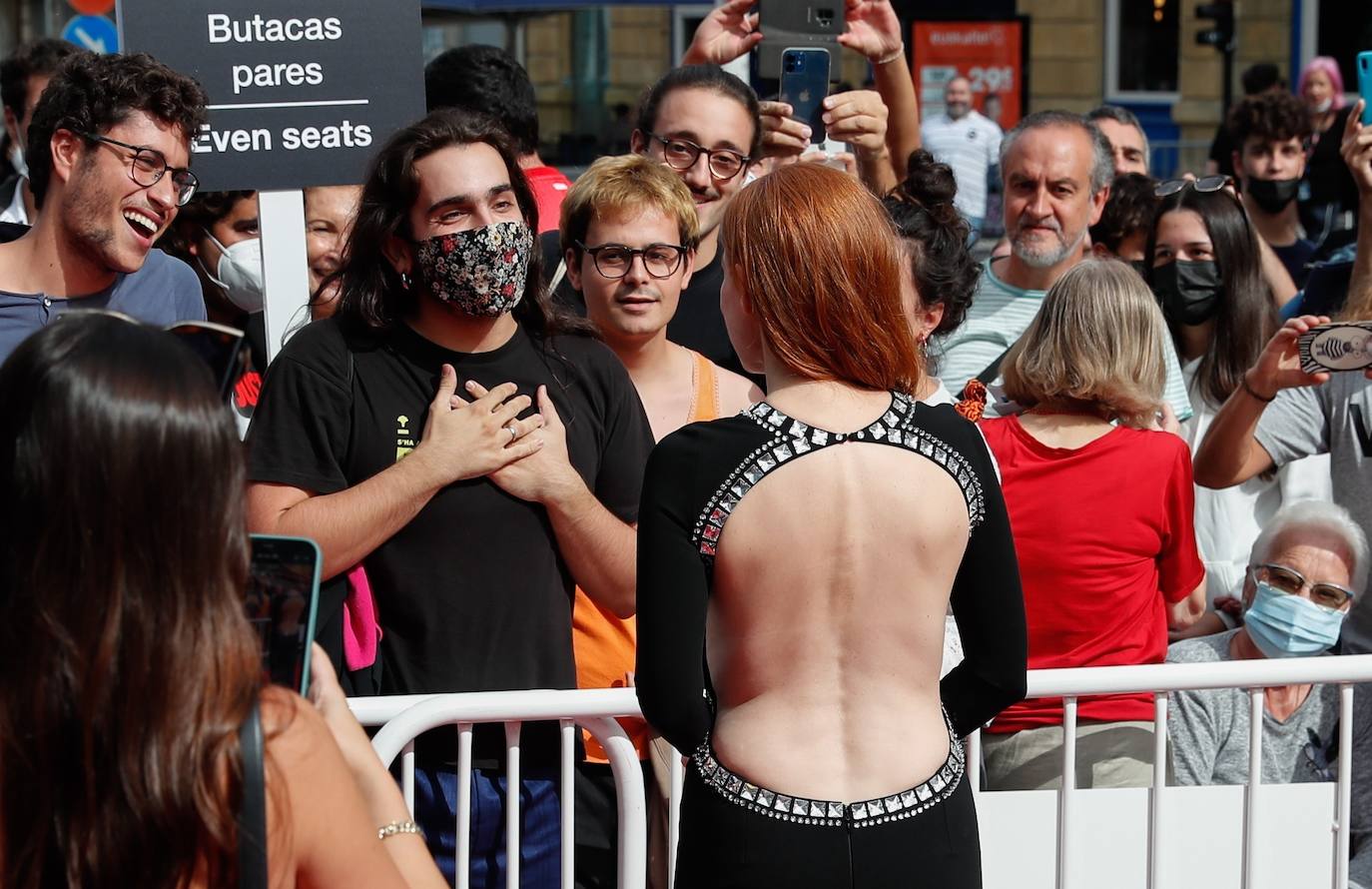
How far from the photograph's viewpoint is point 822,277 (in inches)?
90.0

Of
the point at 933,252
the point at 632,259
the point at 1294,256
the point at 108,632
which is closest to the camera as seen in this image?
the point at 108,632

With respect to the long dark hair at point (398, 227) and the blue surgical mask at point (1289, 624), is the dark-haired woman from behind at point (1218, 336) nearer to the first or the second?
the blue surgical mask at point (1289, 624)

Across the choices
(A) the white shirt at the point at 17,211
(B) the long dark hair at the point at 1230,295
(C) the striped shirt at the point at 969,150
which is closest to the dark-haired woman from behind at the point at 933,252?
(B) the long dark hair at the point at 1230,295

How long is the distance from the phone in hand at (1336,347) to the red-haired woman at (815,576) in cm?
179

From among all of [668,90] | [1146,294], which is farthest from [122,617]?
[668,90]

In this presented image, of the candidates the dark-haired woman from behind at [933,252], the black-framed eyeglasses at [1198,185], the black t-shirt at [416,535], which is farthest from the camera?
the black-framed eyeglasses at [1198,185]

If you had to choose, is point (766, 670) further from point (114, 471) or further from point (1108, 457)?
point (1108, 457)

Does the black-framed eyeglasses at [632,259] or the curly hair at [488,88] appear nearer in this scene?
the black-framed eyeglasses at [632,259]

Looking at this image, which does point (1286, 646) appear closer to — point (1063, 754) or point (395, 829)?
point (1063, 754)

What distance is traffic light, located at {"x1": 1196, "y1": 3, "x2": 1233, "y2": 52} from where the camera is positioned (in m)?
16.6

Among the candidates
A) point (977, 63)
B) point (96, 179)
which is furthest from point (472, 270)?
point (977, 63)

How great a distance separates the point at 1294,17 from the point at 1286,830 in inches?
762

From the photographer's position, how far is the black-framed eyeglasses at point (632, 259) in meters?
3.63

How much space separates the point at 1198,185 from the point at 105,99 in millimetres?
3209
